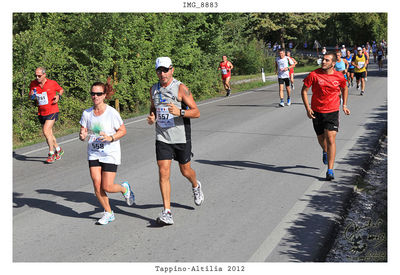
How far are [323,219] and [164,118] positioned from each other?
2325 millimetres

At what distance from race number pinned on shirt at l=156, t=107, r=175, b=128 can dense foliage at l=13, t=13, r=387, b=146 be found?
25.5ft

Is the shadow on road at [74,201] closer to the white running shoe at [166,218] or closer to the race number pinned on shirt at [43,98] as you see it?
the white running shoe at [166,218]

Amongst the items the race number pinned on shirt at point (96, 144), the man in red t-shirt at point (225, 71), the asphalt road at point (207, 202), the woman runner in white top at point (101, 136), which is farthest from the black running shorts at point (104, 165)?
the man in red t-shirt at point (225, 71)

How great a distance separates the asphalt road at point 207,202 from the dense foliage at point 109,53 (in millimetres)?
2451

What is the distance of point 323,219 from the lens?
6246mm

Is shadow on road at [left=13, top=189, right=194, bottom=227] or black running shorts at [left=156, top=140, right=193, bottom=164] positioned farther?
shadow on road at [left=13, top=189, right=194, bottom=227]

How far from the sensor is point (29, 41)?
13211 millimetres

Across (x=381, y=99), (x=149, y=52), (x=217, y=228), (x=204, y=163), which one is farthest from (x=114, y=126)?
(x=381, y=99)

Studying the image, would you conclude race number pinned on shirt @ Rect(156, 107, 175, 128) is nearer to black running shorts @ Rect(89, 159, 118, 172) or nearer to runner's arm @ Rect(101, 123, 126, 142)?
runner's arm @ Rect(101, 123, 126, 142)

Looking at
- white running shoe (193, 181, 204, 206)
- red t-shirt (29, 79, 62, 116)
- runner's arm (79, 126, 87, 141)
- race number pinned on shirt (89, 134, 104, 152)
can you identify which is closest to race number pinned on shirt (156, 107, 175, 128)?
race number pinned on shirt (89, 134, 104, 152)

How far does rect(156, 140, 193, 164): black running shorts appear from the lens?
6277 mm

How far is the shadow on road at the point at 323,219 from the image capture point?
5.30 meters
